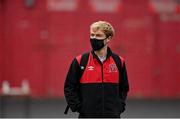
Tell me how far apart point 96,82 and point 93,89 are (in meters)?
0.07

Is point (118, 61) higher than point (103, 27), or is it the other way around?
point (103, 27)

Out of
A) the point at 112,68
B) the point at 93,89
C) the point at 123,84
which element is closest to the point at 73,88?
the point at 93,89

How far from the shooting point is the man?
575 centimetres

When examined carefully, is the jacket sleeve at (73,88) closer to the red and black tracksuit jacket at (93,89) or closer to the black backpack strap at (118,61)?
the red and black tracksuit jacket at (93,89)

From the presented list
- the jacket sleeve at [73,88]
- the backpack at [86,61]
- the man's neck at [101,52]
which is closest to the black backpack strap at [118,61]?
the backpack at [86,61]

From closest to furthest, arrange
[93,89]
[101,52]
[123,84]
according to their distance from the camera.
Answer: [93,89], [101,52], [123,84]

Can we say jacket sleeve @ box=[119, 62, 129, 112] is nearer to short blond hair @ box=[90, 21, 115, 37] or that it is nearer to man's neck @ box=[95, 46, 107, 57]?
man's neck @ box=[95, 46, 107, 57]

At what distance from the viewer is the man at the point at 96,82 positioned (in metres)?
5.75

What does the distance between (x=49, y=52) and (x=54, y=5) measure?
4.38ft

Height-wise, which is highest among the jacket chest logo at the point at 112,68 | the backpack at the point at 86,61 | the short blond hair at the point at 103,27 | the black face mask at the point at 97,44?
the short blond hair at the point at 103,27

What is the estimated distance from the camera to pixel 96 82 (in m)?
5.75

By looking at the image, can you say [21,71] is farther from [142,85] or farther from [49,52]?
[142,85]

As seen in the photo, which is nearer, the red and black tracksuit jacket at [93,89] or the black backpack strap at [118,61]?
the red and black tracksuit jacket at [93,89]

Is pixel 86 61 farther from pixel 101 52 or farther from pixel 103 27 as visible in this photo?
pixel 103 27
